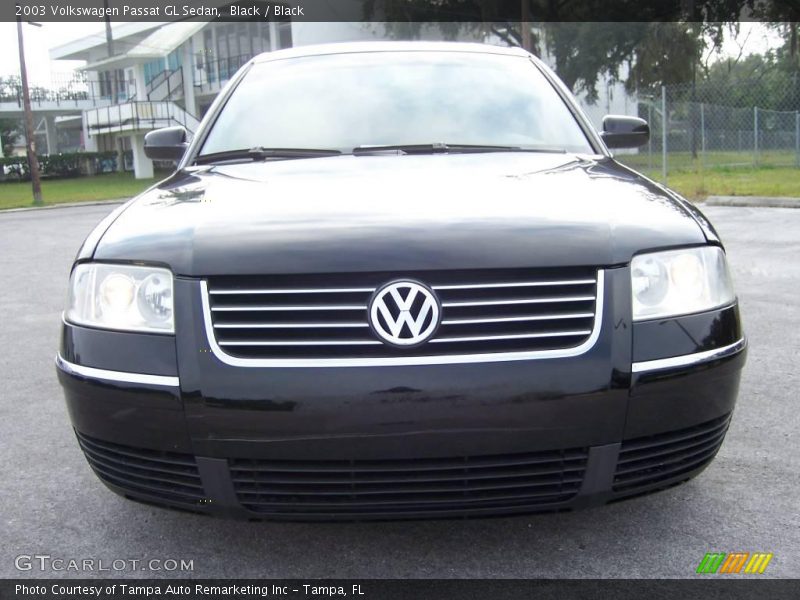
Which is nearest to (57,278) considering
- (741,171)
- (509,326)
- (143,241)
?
(143,241)

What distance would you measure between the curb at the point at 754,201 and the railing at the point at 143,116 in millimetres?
28716

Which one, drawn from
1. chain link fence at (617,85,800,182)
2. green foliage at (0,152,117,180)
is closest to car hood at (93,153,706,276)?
chain link fence at (617,85,800,182)

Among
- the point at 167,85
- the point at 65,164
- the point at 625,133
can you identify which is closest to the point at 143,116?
the point at 167,85

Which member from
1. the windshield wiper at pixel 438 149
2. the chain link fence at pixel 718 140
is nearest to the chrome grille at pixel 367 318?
the windshield wiper at pixel 438 149

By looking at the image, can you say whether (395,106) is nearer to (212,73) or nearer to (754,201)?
(754,201)

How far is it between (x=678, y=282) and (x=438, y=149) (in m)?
1.15

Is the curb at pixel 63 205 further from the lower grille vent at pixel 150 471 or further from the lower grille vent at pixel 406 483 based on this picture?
the lower grille vent at pixel 406 483

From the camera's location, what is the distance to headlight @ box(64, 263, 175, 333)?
207 cm

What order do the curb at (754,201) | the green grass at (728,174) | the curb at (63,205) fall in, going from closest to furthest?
1. the curb at (754,201)
2. the green grass at (728,174)
3. the curb at (63,205)

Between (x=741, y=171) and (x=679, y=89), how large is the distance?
358cm

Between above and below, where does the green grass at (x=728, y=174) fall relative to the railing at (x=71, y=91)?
below

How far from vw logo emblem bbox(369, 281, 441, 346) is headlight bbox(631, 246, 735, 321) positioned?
20.5 inches

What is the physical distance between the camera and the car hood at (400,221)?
78.6 inches

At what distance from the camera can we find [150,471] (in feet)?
6.91
